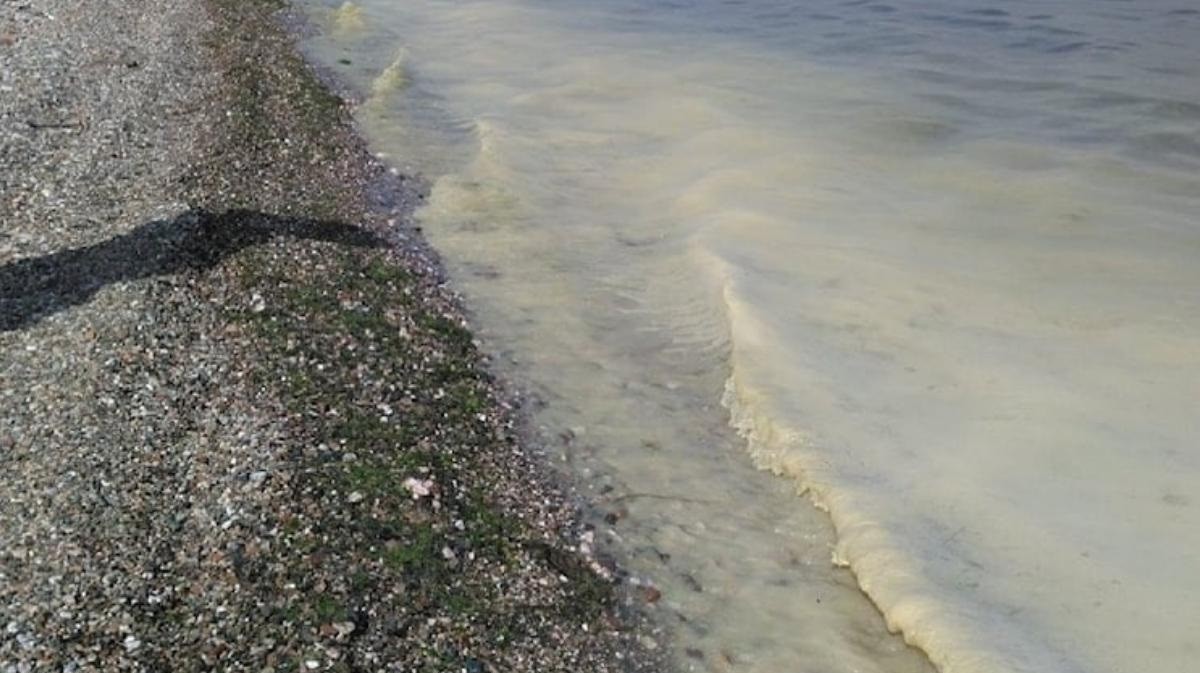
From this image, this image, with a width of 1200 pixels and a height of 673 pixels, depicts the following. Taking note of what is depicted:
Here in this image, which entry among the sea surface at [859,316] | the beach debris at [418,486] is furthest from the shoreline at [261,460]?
the sea surface at [859,316]

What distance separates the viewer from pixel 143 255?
10.3 meters

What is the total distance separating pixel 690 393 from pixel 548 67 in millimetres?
12097

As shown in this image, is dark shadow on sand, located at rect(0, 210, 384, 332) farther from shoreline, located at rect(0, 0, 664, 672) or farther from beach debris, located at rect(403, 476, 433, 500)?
beach debris, located at rect(403, 476, 433, 500)

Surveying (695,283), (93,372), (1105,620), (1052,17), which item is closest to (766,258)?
(695,283)

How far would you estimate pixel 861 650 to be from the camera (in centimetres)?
691

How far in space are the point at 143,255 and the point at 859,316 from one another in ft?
21.1

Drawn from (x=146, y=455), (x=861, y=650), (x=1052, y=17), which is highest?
(x=1052, y=17)

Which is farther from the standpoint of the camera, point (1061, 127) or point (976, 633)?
point (1061, 127)

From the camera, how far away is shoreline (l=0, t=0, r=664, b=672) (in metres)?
6.24

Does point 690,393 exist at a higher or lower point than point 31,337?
lower

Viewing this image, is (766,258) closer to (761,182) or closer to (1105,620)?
(761,182)

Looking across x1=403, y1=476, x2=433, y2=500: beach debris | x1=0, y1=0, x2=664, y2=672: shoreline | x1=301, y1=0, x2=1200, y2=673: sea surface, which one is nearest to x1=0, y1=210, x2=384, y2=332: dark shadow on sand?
x1=0, y1=0, x2=664, y2=672: shoreline

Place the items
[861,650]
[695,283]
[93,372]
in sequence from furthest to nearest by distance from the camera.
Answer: [695,283] < [93,372] < [861,650]

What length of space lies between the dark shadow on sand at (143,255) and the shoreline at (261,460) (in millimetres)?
26
